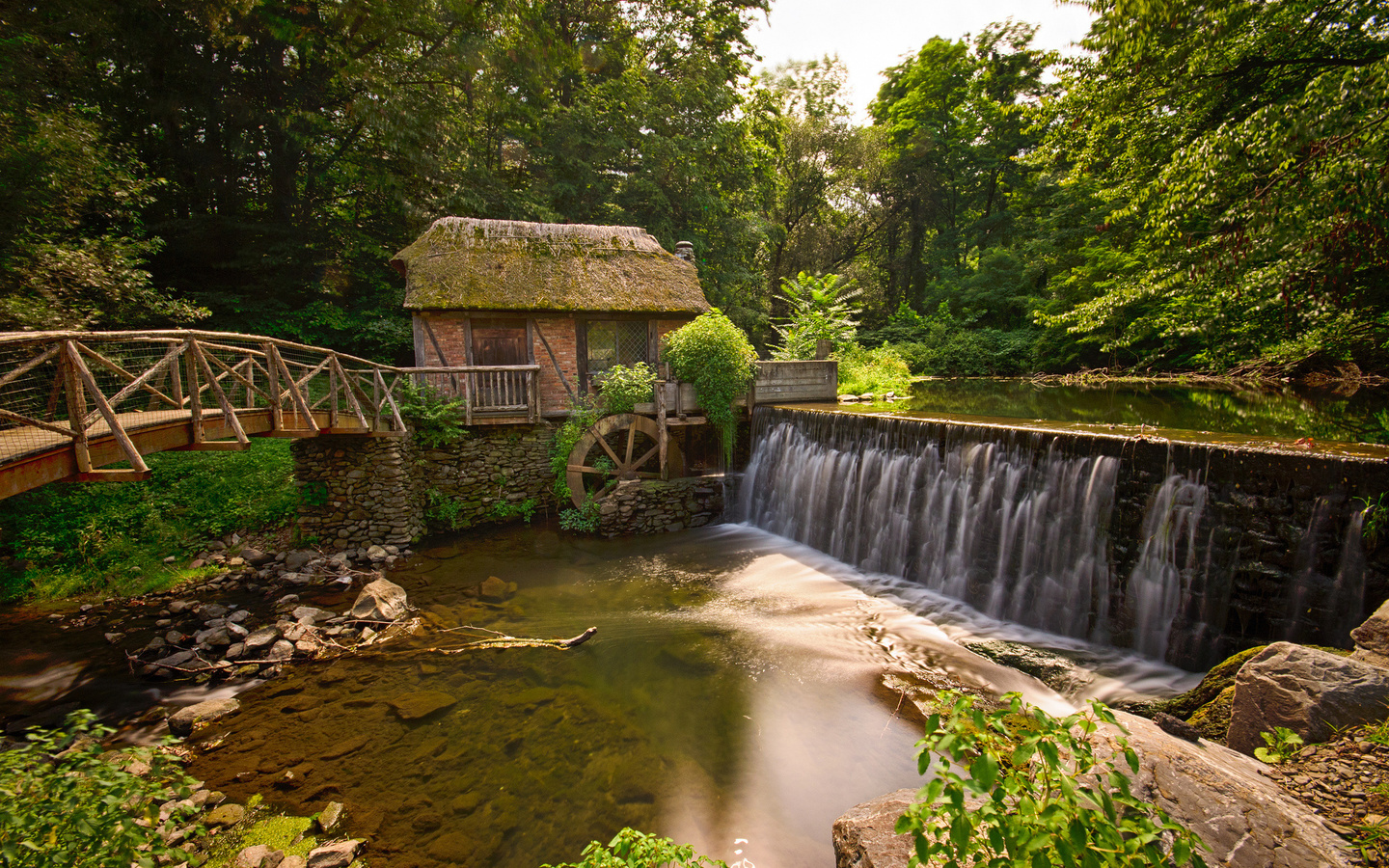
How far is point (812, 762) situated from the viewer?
5250 mm

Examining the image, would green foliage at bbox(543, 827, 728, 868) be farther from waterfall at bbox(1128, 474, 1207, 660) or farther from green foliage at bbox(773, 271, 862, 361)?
green foliage at bbox(773, 271, 862, 361)

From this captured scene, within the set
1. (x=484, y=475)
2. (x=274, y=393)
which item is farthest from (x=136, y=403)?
(x=484, y=475)

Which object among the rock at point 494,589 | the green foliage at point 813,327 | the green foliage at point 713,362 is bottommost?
the rock at point 494,589

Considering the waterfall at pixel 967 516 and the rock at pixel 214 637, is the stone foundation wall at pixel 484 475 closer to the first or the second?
the rock at pixel 214 637

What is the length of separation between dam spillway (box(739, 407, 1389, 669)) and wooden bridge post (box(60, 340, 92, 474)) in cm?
1010

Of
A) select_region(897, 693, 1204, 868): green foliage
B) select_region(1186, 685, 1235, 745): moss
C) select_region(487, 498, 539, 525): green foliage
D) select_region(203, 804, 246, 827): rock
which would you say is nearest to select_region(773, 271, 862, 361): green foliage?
select_region(487, 498, 539, 525): green foliage

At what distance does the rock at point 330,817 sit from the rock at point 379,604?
3.42 meters

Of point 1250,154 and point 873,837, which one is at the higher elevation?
point 1250,154

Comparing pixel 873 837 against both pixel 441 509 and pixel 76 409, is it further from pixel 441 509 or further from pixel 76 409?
pixel 441 509

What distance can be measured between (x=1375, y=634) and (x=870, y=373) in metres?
17.1

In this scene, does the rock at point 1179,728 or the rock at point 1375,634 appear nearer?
the rock at point 1375,634

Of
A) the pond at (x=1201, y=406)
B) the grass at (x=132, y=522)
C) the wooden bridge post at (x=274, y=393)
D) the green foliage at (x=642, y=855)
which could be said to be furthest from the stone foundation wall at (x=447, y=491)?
the green foliage at (x=642, y=855)

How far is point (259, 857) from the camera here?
3953 millimetres

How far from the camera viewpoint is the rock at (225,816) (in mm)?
4359
